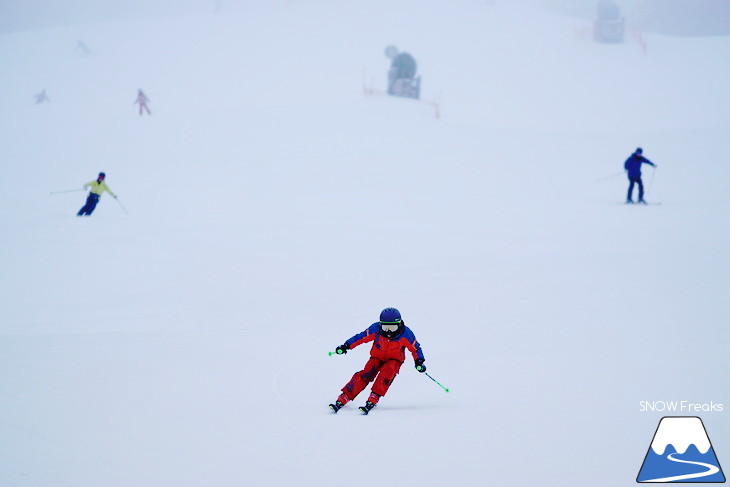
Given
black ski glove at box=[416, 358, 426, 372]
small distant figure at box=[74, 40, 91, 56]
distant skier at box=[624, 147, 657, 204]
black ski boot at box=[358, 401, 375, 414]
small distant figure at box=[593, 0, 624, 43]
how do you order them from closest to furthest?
black ski boot at box=[358, 401, 375, 414]
black ski glove at box=[416, 358, 426, 372]
distant skier at box=[624, 147, 657, 204]
small distant figure at box=[593, 0, 624, 43]
small distant figure at box=[74, 40, 91, 56]

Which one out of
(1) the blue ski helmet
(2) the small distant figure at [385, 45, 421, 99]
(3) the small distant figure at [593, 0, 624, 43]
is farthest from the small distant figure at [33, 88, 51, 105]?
(3) the small distant figure at [593, 0, 624, 43]

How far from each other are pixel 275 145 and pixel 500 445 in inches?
671

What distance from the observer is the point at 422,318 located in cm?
760

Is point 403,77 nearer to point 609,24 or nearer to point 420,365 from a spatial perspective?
point 609,24

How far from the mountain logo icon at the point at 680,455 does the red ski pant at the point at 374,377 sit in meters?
2.00

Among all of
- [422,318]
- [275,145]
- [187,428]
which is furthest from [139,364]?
[275,145]

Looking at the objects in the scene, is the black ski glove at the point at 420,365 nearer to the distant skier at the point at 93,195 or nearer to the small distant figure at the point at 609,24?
the distant skier at the point at 93,195

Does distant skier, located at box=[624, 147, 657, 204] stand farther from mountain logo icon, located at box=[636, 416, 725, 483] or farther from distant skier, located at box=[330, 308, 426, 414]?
distant skier, located at box=[330, 308, 426, 414]

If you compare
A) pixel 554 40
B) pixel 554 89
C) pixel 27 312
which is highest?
pixel 554 40

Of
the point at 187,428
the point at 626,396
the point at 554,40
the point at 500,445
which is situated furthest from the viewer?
the point at 554,40

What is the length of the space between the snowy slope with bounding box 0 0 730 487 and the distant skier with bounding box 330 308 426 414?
27 cm

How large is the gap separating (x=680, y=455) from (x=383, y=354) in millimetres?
2322

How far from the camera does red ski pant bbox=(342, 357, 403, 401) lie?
516cm

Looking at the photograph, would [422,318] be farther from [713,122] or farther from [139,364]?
[713,122]
